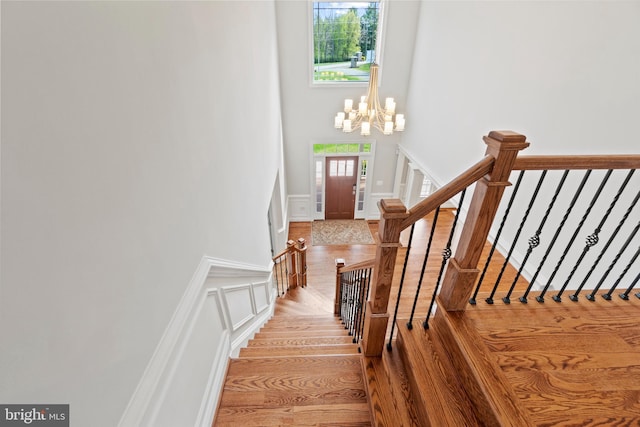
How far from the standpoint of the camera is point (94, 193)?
796 millimetres

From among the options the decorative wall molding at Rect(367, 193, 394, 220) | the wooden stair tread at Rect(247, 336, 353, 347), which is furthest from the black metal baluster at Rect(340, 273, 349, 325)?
the decorative wall molding at Rect(367, 193, 394, 220)

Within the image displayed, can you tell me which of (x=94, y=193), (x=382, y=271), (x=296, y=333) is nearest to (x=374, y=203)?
(x=296, y=333)

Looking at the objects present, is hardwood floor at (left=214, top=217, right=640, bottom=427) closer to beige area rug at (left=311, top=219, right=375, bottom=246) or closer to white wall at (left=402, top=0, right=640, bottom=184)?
white wall at (left=402, top=0, right=640, bottom=184)

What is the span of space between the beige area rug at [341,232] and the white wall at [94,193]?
507 centimetres

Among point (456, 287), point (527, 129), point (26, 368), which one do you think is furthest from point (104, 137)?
point (527, 129)

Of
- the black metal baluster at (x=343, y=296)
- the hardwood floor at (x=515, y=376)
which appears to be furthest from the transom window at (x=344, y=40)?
the hardwood floor at (x=515, y=376)

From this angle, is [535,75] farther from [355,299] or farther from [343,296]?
[343,296]

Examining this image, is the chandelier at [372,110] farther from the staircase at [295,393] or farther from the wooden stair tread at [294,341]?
the staircase at [295,393]

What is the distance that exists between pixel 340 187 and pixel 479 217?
226 inches

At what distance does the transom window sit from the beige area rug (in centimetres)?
334

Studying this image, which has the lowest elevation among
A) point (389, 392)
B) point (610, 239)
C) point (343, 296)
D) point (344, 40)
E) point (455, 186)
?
point (343, 296)

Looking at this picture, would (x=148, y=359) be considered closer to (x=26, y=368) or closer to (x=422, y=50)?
(x=26, y=368)

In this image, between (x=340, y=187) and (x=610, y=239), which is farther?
(x=340, y=187)

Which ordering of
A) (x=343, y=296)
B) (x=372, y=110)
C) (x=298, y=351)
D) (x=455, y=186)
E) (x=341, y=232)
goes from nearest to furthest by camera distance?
1. (x=455, y=186)
2. (x=298, y=351)
3. (x=343, y=296)
4. (x=372, y=110)
5. (x=341, y=232)
